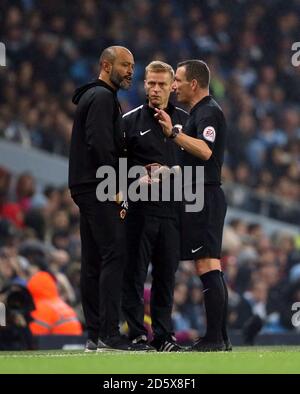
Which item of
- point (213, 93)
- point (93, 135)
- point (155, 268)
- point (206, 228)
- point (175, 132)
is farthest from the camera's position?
point (213, 93)

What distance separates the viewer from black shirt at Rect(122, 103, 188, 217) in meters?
9.75

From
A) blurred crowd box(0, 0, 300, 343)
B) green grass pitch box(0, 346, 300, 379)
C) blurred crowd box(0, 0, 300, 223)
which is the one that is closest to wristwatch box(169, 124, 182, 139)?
green grass pitch box(0, 346, 300, 379)

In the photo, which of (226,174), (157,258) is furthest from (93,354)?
(226,174)

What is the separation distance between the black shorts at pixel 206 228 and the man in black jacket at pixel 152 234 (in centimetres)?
14

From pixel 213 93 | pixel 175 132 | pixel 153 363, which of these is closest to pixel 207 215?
pixel 175 132

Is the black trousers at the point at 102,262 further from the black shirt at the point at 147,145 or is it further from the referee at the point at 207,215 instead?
the referee at the point at 207,215

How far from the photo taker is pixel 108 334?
9.40 m

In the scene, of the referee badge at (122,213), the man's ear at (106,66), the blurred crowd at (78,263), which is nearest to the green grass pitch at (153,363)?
the referee badge at (122,213)

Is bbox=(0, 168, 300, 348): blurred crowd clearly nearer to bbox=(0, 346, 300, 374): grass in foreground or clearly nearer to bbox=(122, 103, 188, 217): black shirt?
bbox=(122, 103, 188, 217): black shirt

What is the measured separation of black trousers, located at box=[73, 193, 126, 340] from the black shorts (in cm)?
53

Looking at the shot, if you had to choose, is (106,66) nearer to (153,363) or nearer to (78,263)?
(153,363)

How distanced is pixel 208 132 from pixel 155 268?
3.53 ft

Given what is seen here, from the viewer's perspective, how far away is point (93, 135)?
9242 mm
